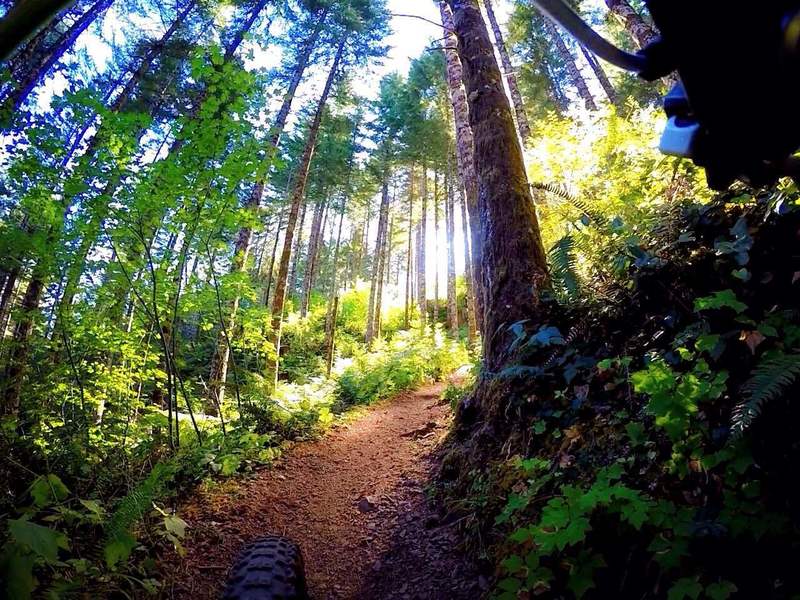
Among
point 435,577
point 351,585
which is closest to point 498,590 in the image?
point 435,577

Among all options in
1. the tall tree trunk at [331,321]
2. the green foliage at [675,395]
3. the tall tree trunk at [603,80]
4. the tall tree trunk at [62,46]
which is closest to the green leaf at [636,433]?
the green foliage at [675,395]

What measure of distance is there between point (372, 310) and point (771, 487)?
58.0 ft

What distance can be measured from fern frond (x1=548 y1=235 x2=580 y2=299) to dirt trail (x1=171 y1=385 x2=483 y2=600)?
2346mm

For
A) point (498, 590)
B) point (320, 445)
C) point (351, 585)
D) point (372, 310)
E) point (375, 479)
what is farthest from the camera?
point (372, 310)

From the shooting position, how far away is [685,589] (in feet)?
5.10

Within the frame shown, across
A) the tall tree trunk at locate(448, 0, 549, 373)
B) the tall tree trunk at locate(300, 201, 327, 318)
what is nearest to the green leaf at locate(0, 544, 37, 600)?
the tall tree trunk at locate(448, 0, 549, 373)

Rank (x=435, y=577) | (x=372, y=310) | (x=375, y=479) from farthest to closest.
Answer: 1. (x=372, y=310)
2. (x=375, y=479)
3. (x=435, y=577)

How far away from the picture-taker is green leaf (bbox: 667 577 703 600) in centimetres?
153

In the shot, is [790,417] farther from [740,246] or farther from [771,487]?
[740,246]

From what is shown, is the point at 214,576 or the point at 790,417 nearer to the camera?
the point at 790,417

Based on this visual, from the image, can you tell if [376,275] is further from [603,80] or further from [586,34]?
[586,34]

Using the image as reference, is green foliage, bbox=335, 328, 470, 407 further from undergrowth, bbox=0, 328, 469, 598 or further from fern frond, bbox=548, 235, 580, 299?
fern frond, bbox=548, 235, 580, 299

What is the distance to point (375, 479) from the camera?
4.87m

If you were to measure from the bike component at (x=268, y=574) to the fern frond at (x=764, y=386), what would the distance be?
109 inches
